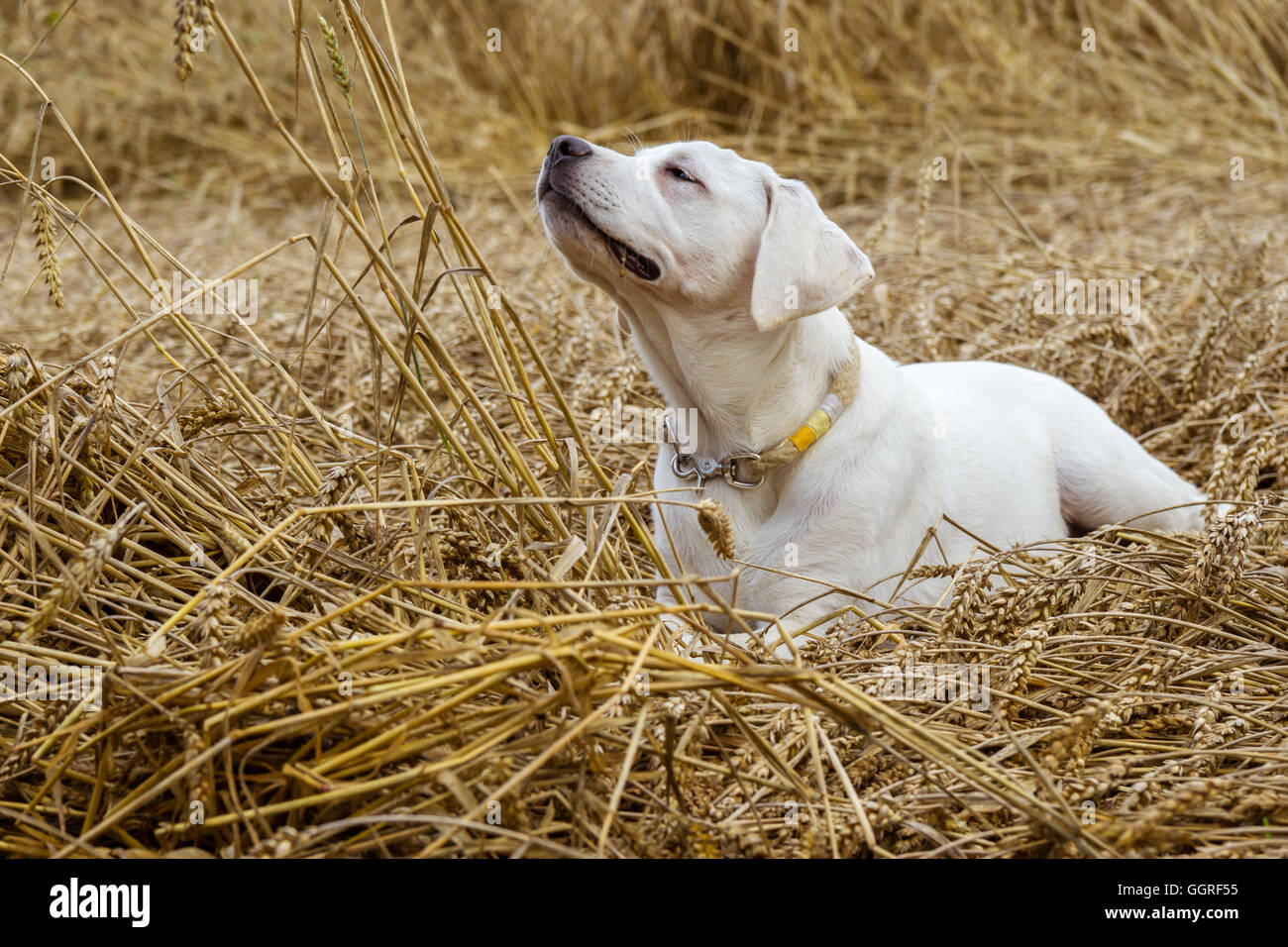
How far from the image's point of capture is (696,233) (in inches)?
94.3

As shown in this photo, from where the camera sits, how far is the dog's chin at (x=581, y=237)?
7.59ft

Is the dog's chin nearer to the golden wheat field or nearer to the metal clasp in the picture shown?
the golden wheat field

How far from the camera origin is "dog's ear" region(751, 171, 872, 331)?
90.0 inches

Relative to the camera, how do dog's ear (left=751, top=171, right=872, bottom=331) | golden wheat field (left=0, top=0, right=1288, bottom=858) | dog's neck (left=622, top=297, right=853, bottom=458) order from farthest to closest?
dog's neck (left=622, top=297, right=853, bottom=458)
dog's ear (left=751, top=171, right=872, bottom=331)
golden wheat field (left=0, top=0, right=1288, bottom=858)

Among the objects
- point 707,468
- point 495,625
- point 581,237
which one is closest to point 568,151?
point 581,237

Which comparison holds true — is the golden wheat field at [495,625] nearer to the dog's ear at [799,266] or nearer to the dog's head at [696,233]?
the dog's head at [696,233]

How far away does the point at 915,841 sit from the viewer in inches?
62.5

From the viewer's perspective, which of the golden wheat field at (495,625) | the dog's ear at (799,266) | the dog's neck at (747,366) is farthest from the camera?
the dog's neck at (747,366)

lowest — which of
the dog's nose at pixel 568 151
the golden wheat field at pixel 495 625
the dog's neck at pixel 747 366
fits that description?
the golden wheat field at pixel 495 625

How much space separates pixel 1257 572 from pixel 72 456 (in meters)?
2.12

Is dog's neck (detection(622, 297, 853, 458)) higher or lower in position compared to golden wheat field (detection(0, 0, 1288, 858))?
higher

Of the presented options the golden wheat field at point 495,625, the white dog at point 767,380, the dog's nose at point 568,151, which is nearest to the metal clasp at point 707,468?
the white dog at point 767,380

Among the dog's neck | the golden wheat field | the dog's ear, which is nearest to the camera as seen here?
the golden wheat field

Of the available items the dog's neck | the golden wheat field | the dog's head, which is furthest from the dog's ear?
the golden wheat field
